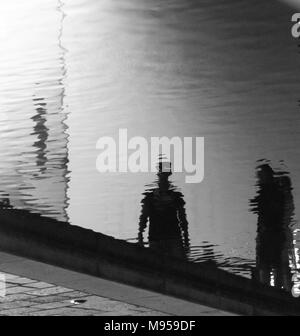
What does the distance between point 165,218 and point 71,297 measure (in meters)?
1.27

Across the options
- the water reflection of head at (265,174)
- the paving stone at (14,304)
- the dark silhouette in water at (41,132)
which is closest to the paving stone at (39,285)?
the paving stone at (14,304)

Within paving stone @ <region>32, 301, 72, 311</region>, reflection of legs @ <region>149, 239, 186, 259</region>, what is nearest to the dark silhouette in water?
reflection of legs @ <region>149, 239, 186, 259</region>

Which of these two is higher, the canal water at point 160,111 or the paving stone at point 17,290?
the canal water at point 160,111

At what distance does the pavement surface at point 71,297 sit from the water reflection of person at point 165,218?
0.42 meters

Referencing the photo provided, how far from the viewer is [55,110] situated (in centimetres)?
680

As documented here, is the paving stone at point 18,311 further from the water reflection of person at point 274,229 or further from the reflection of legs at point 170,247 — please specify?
the water reflection of person at point 274,229

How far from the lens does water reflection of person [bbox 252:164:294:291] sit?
7043 mm

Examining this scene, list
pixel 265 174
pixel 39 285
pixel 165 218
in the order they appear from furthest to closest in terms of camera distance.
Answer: pixel 39 285, pixel 165 218, pixel 265 174

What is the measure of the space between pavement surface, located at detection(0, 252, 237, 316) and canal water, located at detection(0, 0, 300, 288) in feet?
1.42

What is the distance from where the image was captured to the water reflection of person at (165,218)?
7.27 meters

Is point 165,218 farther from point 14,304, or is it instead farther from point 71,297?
point 14,304

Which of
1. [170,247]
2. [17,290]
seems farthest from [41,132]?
[17,290]

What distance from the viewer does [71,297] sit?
806cm
